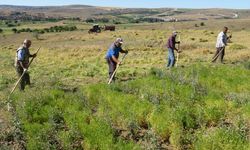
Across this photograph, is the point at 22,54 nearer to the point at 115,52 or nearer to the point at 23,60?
the point at 23,60

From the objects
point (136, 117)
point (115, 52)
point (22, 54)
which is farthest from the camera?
point (115, 52)

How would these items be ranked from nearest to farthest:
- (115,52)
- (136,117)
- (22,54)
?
(136,117) → (22,54) → (115,52)

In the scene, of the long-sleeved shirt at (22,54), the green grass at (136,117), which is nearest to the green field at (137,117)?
the green grass at (136,117)

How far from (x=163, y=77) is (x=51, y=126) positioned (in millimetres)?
6170

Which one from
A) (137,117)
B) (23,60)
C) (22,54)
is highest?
(22,54)

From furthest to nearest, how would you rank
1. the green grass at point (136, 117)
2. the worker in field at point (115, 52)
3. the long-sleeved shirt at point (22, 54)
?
the worker in field at point (115, 52) → the long-sleeved shirt at point (22, 54) → the green grass at point (136, 117)

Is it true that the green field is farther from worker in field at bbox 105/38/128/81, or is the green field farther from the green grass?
worker in field at bbox 105/38/128/81

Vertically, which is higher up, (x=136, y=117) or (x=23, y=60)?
(x=23, y=60)

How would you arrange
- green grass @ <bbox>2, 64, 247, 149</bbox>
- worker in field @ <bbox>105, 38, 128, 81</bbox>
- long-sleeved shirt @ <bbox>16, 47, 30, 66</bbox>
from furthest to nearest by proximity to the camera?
worker in field @ <bbox>105, 38, 128, 81</bbox> < long-sleeved shirt @ <bbox>16, 47, 30, 66</bbox> < green grass @ <bbox>2, 64, 247, 149</bbox>

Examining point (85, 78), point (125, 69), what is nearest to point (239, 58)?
point (125, 69)

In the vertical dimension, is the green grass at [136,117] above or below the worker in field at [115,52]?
below

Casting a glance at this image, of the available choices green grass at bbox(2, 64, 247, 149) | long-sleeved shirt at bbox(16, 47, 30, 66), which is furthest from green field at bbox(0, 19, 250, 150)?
long-sleeved shirt at bbox(16, 47, 30, 66)

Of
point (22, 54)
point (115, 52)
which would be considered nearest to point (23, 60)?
point (22, 54)

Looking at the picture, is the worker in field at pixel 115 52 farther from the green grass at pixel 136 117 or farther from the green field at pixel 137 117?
the green grass at pixel 136 117
